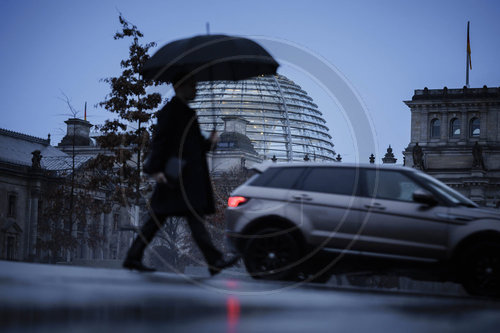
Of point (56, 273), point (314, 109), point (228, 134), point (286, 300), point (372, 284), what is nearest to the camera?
point (286, 300)

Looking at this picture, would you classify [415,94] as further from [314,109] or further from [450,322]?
[450,322]

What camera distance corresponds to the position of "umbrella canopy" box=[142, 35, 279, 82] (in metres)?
12.8

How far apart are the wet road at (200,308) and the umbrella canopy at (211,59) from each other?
3559 mm

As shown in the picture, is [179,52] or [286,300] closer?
[286,300]

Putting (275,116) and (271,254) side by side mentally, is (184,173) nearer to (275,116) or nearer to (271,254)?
(271,254)

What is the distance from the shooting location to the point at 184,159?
10.8 metres

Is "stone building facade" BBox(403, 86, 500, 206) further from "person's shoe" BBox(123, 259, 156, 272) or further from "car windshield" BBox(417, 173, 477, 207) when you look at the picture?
"person's shoe" BBox(123, 259, 156, 272)

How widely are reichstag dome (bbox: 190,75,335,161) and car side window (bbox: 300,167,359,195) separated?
13062 centimetres

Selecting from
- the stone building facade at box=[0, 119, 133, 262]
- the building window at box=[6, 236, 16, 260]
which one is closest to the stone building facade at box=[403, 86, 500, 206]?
the stone building facade at box=[0, 119, 133, 262]

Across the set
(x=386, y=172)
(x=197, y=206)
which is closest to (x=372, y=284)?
(x=386, y=172)

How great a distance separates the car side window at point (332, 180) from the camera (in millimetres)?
12836

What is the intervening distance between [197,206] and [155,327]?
200 inches

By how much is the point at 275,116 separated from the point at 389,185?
138 meters

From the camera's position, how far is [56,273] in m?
9.92
